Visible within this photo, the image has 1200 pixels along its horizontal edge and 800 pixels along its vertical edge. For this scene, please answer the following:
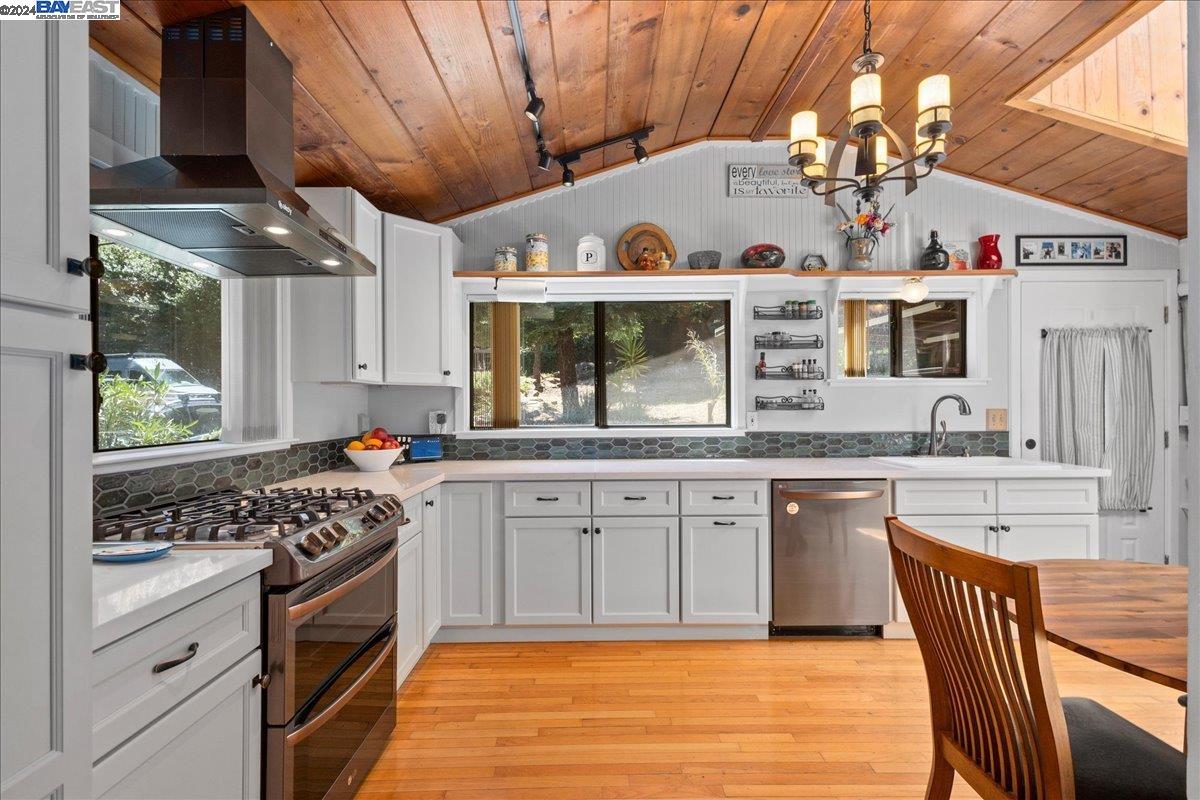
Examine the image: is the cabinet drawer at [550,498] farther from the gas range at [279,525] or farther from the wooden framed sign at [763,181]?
the wooden framed sign at [763,181]

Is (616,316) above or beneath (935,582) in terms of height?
above

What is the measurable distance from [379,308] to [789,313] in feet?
7.96

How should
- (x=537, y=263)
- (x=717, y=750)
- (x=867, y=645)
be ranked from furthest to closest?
(x=537, y=263), (x=867, y=645), (x=717, y=750)

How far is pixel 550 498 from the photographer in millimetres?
3088

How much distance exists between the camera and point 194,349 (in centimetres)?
222

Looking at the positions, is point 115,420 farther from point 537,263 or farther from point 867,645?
point 867,645

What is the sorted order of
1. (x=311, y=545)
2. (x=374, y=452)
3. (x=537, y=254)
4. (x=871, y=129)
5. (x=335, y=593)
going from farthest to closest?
(x=537, y=254) → (x=374, y=452) → (x=871, y=129) → (x=335, y=593) → (x=311, y=545)

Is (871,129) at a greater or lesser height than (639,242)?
lesser

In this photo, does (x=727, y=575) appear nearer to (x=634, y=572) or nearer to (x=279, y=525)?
(x=634, y=572)

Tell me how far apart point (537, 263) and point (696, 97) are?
1284 millimetres

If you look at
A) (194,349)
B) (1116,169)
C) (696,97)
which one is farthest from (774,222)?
(194,349)

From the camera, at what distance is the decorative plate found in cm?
371

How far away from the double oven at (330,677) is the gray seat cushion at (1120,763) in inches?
71.2

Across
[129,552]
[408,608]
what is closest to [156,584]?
[129,552]
